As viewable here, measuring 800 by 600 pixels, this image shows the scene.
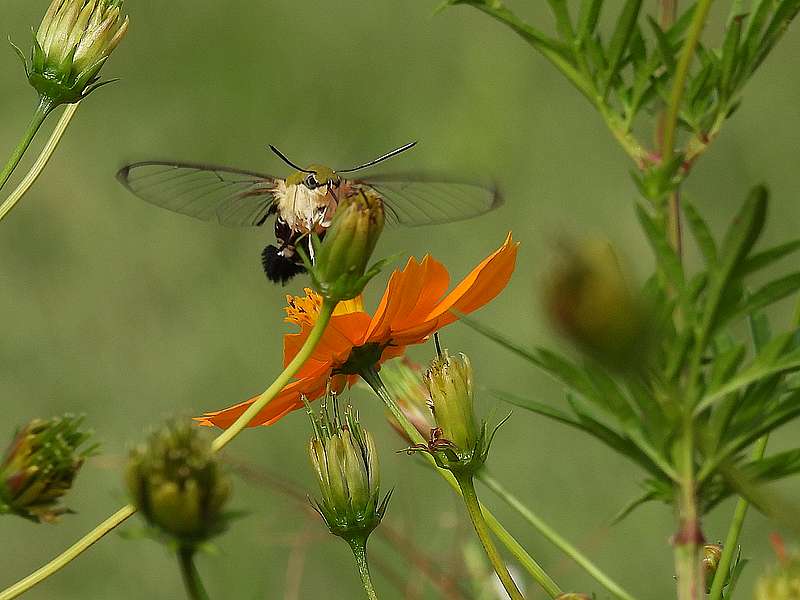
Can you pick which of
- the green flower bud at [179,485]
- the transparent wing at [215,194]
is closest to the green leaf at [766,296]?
the green flower bud at [179,485]

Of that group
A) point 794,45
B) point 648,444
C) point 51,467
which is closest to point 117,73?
point 794,45

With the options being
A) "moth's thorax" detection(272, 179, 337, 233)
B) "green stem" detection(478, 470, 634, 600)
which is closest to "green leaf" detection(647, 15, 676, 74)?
"green stem" detection(478, 470, 634, 600)

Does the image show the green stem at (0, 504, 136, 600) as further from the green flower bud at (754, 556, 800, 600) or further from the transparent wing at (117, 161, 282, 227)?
the transparent wing at (117, 161, 282, 227)

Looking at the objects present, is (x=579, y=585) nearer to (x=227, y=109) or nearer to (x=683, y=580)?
(x=227, y=109)

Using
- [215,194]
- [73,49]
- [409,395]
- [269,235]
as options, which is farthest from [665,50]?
[269,235]

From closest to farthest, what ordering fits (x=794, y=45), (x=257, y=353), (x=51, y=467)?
(x=51, y=467)
(x=257, y=353)
(x=794, y=45)

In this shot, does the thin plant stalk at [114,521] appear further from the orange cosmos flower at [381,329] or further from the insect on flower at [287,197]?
the insect on flower at [287,197]

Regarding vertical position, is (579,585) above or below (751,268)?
below
